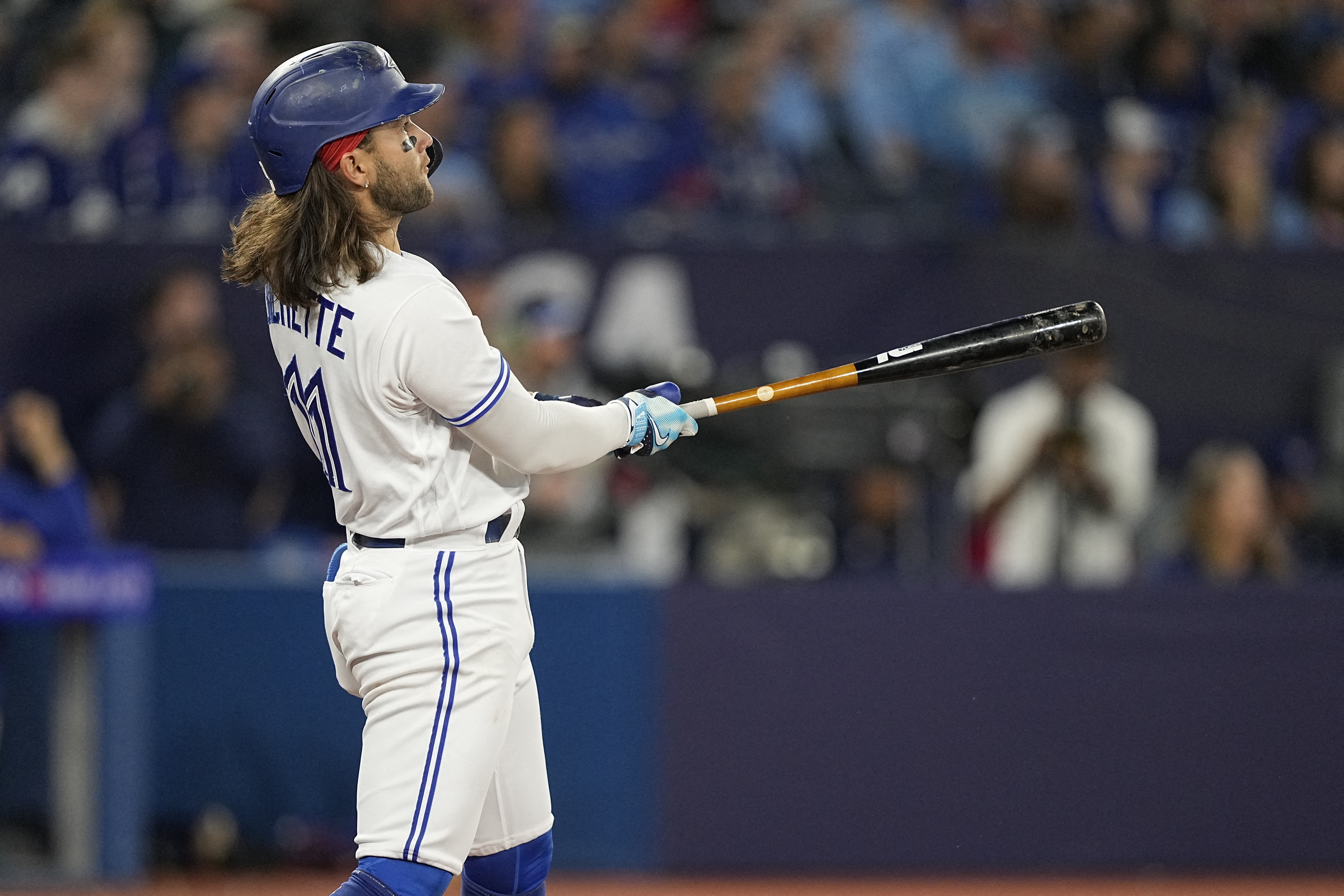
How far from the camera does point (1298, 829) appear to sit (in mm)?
6453

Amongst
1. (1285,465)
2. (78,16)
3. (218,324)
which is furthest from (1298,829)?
(78,16)

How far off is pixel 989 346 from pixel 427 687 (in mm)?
1402

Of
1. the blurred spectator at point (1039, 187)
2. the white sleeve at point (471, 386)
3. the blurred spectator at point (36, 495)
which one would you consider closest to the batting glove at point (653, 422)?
the white sleeve at point (471, 386)

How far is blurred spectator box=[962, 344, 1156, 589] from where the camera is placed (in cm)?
674

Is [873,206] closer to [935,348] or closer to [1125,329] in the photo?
[1125,329]

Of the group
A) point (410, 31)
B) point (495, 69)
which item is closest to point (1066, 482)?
point (495, 69)

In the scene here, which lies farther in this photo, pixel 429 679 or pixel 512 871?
pixel 512 871

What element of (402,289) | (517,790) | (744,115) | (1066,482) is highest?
(744,115)

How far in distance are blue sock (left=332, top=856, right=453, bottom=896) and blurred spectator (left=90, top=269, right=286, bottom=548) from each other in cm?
376

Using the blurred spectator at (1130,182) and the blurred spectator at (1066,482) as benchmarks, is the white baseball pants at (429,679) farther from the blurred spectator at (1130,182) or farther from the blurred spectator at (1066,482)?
the blurred spectator at (1130,182)

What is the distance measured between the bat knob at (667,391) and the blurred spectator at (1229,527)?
364 centimetres

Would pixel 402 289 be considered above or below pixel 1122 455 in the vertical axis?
above

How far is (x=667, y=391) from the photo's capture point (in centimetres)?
362

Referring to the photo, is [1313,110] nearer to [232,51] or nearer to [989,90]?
[989,90]
